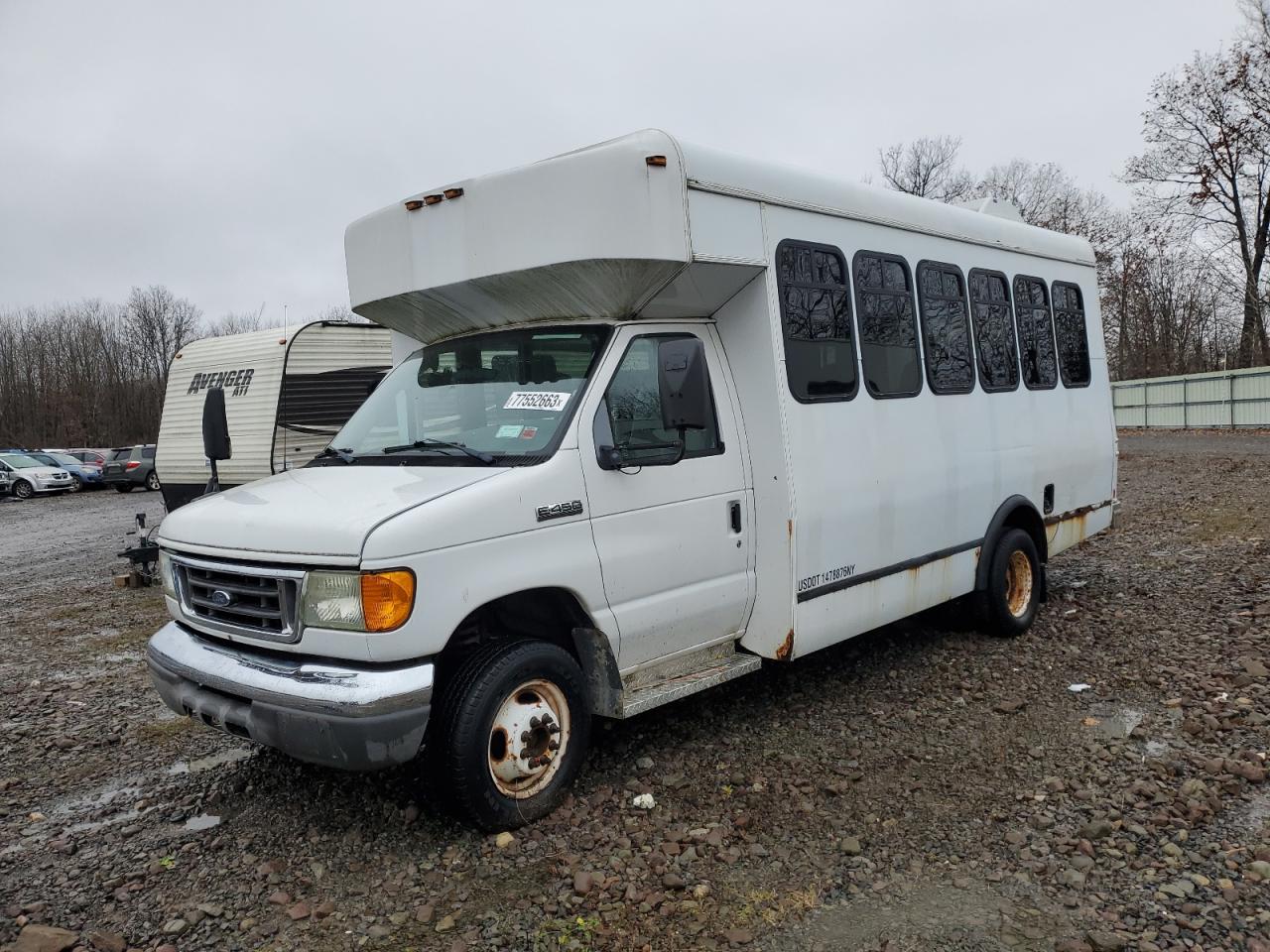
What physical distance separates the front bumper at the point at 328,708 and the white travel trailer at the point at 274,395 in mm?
7511

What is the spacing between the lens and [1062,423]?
7672 mm

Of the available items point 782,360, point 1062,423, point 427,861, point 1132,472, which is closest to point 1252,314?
point 1132,472

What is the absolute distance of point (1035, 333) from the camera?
7465 millimetres

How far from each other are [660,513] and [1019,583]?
3.89 m

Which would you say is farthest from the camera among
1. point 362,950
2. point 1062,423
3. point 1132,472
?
point 1132,472

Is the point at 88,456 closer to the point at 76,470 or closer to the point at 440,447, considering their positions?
the point at 76,470

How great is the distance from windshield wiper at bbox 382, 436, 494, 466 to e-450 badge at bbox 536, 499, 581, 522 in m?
0.36

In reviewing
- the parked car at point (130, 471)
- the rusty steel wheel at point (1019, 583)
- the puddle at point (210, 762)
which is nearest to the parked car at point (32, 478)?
the parked car at point (130, 471)

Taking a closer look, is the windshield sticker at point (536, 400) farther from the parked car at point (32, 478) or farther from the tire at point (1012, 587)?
the parked car at point (32, 478)

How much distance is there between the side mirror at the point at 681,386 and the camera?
178 inches

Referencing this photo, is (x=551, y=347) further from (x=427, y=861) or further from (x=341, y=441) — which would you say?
(x=427, y=861)

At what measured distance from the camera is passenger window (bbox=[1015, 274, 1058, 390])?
7.32 m

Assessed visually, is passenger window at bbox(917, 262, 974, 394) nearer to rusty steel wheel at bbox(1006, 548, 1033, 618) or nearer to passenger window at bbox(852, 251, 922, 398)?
passenger window at bbox(852, 251, 922, 398)

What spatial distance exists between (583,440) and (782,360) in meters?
1.34
